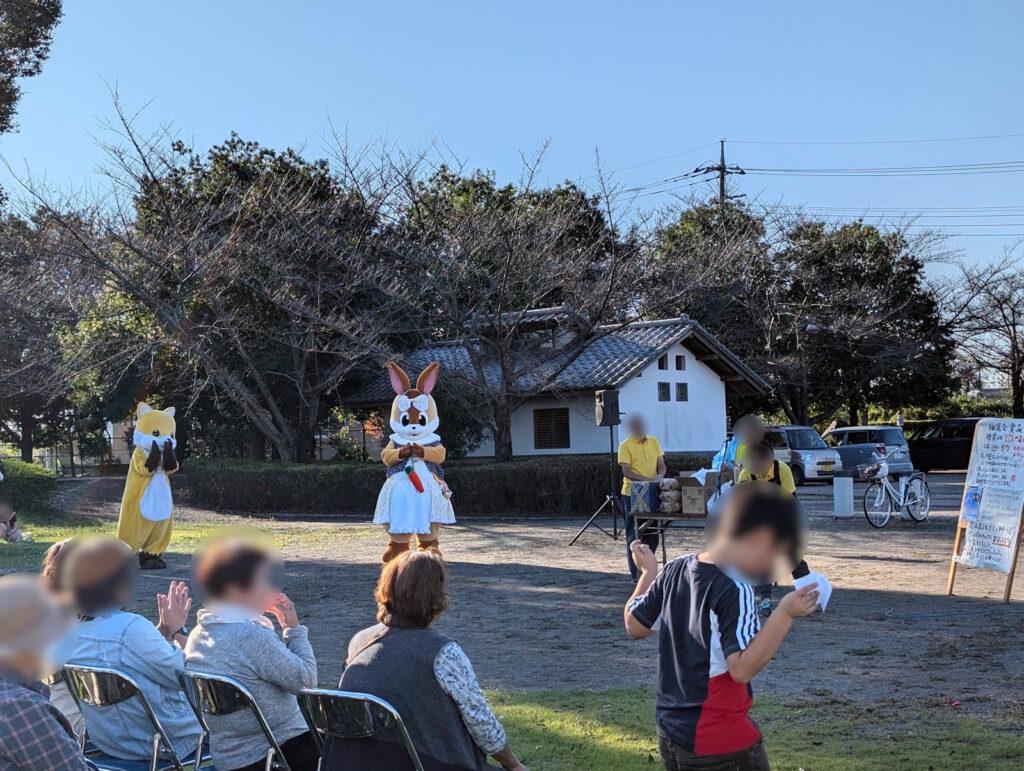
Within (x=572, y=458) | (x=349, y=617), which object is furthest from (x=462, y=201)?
(x=349, y=617)

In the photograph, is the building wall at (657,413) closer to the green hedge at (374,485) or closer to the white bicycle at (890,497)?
the green hedge at (374,485)

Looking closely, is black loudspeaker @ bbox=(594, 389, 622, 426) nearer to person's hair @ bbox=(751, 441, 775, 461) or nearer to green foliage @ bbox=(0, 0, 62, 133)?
person's hair @ bbox=(751, 441, 775, 461)

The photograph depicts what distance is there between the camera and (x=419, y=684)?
3.35 metres

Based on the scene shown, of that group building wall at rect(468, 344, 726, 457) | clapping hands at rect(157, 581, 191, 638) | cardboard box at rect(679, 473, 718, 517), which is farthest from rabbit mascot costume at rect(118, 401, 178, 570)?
building wall at rect(468, 344, 726, 457)

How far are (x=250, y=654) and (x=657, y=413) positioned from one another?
2716 cm

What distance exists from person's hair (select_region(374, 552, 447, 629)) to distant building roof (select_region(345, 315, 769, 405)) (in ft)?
73.2

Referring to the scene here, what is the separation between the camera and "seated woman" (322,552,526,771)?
3.35 m

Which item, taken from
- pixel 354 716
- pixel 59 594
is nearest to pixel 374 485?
pixel 59 594

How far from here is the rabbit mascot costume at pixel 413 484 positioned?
35.7 ft

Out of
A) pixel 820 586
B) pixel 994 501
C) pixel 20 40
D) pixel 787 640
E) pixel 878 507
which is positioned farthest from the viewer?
pixel 20 40

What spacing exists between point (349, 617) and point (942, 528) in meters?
10.5

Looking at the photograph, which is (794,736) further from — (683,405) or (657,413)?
(683,405)

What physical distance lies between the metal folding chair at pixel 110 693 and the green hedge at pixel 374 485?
58.2 ft

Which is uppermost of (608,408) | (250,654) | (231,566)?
(608,408)
